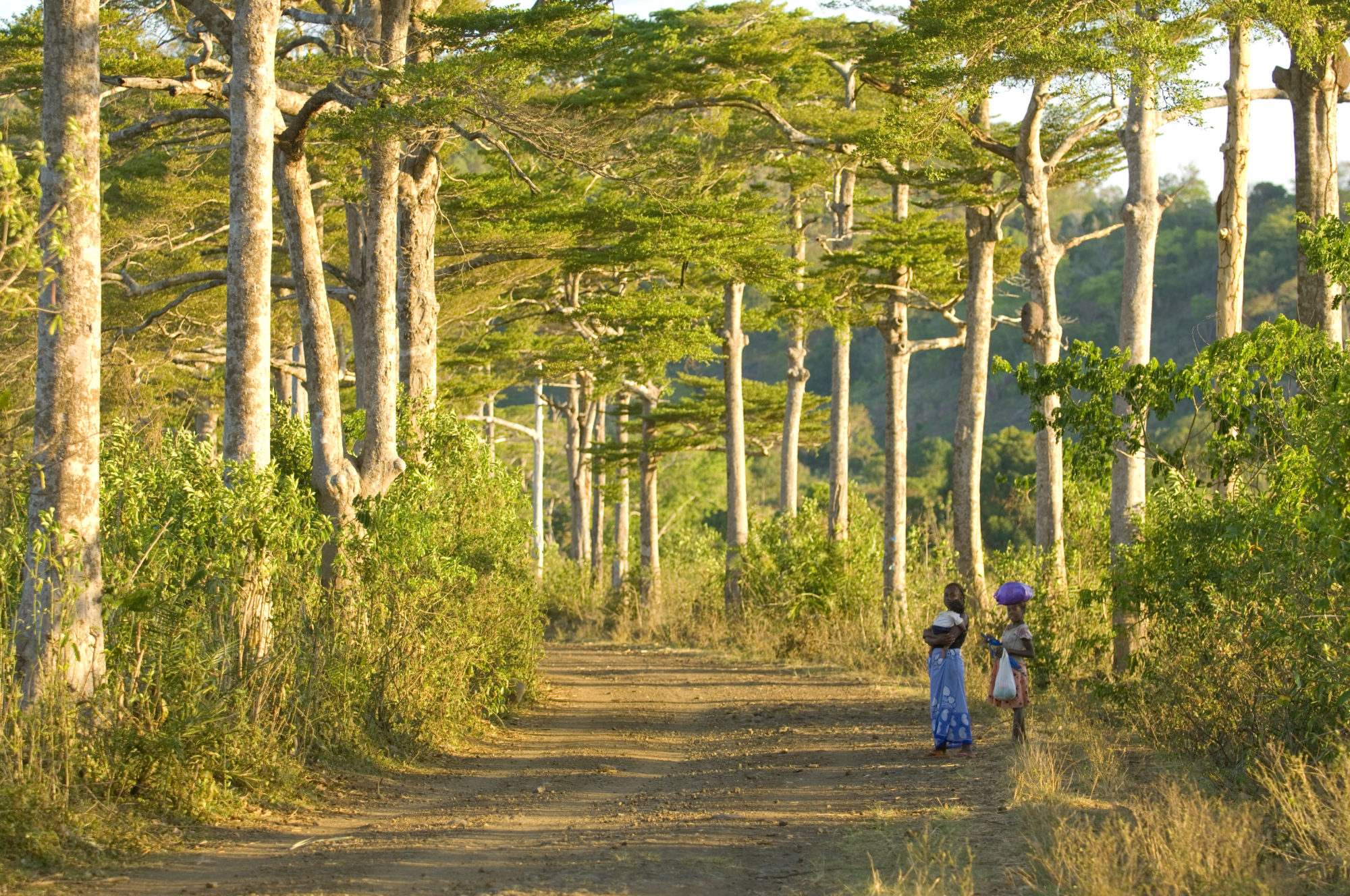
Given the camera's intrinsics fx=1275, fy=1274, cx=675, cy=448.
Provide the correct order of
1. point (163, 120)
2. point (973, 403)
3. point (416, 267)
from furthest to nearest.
A: point (973, 403)
point (416, 267)
point (163, 120)

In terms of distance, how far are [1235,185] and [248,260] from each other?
8.95m

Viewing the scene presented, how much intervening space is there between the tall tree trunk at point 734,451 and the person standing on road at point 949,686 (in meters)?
11.3

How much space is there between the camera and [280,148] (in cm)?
1082

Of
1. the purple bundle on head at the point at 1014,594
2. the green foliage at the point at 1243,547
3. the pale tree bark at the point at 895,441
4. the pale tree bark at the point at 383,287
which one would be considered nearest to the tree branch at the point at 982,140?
the pale tree bark at the point at 895,441

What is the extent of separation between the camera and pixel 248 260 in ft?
29.8

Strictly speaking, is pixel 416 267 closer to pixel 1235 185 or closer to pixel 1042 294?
pixel 1042 294

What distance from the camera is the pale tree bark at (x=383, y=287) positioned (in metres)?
11.0

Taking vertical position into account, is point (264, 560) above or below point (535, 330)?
below

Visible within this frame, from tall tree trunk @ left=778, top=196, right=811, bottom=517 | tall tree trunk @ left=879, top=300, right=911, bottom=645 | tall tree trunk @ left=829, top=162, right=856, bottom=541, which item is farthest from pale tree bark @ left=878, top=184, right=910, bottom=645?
tall tree trunk @ left=778, top=196, right=811, bottom=517

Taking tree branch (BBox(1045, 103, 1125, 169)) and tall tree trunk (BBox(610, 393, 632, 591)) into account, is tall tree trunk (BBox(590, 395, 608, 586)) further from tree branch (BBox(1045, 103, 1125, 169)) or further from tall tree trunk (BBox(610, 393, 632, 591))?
tree branch (BBox(1045, 103, 1125, 169))

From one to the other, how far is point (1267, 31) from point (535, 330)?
20.4m

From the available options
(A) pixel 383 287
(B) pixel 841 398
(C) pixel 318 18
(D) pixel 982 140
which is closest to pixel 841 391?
(B) pixel 841 398

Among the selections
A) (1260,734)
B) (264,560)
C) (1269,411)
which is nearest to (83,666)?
(264,560)

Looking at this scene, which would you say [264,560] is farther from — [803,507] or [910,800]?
[803,507]
